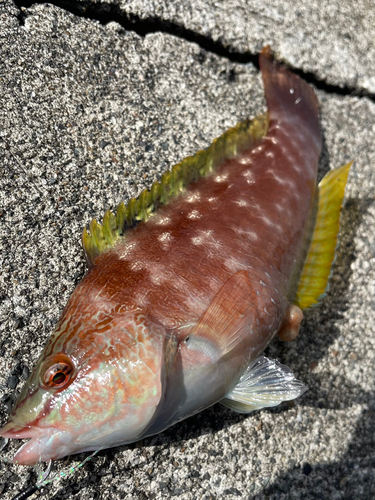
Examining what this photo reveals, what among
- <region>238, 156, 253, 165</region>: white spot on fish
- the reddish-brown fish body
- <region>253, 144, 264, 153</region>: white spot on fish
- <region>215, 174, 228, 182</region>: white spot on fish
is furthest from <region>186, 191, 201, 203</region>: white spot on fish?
<region>253, 144, 264, 153</region>: white spot on fish

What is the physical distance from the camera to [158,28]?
2805 mm

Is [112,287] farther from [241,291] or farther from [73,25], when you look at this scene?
[73,25]

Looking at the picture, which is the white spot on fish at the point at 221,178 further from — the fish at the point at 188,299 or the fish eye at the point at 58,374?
the fish eye at the point at 58,374

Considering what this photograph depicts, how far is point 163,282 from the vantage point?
5.74ft

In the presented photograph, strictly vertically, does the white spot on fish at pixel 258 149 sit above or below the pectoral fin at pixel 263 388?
above

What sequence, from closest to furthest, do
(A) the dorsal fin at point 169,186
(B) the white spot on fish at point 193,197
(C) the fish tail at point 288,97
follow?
(A) the dorsal fin at point 169,186 → (B) the white spot on fish at point 193,197 → (C) the fish tail at point 288,97

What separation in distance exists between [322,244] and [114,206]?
1.22m

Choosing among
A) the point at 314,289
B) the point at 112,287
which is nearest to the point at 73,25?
the point at 112,287

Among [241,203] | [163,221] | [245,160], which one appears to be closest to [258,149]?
[245,160]

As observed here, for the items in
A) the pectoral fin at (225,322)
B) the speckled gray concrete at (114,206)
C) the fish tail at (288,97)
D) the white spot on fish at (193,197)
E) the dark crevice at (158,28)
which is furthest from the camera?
the fish tail at (288,97)

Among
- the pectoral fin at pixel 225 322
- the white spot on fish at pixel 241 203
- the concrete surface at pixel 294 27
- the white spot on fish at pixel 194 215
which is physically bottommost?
the pectoral fin at pixel 225 322

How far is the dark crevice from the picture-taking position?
2555 millimetres

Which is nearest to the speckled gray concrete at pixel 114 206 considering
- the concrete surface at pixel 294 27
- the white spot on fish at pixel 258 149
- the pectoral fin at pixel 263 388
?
the concrete surface at pixel 294 27

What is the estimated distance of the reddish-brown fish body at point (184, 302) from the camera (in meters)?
1.52
